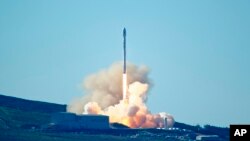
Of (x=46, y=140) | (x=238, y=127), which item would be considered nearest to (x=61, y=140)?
(x=46, y=140)

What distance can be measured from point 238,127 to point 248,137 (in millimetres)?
971

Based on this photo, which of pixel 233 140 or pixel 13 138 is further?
pixel 13 138

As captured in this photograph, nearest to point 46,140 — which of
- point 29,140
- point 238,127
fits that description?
point 29,140

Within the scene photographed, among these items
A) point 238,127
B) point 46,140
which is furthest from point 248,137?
point 46,140

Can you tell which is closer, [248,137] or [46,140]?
[248,137]

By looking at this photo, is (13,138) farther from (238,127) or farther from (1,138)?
(238,127)

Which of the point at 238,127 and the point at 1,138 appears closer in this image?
the point at 238,127

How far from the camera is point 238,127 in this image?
168ft

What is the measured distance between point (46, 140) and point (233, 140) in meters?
147

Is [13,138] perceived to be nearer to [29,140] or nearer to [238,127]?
[29,140]

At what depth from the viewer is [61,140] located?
19838 cm

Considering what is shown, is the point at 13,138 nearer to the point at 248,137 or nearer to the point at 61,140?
the point at 61,140

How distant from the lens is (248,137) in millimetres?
51000

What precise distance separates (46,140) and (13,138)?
915 cm
